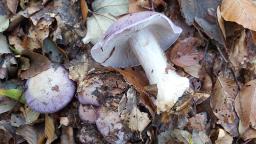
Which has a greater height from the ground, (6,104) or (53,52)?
(53,52)

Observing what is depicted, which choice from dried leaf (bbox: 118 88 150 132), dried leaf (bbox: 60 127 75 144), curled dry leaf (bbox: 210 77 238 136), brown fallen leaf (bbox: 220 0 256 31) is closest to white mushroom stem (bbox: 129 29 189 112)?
dried leaf (bbox: 118 88 150 132)

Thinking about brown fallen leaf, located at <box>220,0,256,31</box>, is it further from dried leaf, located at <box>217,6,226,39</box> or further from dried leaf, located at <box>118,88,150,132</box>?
dried leaf, located at <box>118,88,150,132</box>

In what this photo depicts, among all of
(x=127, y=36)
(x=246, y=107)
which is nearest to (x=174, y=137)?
(x=246, y=107)

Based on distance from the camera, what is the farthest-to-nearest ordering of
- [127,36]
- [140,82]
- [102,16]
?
[102,16] < [140,82] < [127,36]

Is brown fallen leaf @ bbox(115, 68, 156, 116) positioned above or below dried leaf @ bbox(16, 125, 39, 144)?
above

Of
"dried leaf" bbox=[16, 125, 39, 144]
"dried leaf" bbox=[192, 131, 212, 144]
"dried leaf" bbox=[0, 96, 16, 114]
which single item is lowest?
"dried leaf" bbox=[16, 125, 39, 144]

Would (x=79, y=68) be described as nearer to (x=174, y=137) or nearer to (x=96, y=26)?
(x=96, y=26)
